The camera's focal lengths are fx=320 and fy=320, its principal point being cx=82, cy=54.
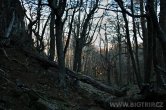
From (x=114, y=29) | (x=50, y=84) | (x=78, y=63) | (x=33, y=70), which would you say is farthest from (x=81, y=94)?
(x=114, y=29)

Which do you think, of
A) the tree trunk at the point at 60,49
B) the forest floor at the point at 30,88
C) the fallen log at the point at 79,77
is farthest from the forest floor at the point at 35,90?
the tree trunk at the point at 60,49

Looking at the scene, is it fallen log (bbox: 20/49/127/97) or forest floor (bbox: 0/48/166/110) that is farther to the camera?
fallen log (bbox: 20/49/127/97)

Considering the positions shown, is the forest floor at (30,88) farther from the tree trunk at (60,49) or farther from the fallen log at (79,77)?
the tree trunk at (60,49)

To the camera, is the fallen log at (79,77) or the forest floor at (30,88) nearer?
the forest floor at (30,88)

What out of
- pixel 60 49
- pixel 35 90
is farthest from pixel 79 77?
pixel 35 90

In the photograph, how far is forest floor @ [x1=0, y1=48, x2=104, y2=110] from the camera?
7.91m

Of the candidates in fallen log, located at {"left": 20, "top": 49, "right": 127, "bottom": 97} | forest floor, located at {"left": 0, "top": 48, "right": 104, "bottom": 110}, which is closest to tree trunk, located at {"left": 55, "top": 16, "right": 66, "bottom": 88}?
forest floor, located at {"left": 0, "top": 48, "right": 104, "bottom": 110}

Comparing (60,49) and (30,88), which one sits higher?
(60,49)

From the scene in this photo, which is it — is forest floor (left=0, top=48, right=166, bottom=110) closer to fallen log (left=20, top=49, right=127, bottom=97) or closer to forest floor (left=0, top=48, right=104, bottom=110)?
forest floor (left=0, top=48, right=104, bottom=110)

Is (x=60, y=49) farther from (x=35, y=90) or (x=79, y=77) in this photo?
(x=35, y=90)

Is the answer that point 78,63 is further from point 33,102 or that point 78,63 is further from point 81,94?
point 33,102

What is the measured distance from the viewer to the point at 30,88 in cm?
923

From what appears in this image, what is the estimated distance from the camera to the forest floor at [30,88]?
26.0 ft

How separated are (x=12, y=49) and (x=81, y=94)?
3353mm
